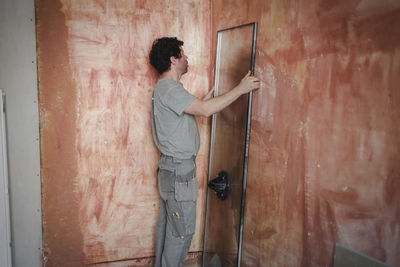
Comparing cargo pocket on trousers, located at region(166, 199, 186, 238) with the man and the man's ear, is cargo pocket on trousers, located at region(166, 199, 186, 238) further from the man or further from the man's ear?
the man's ear

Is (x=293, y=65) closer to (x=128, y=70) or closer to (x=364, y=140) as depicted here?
(x=364, y=140)

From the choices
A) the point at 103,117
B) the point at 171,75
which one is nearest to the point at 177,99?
the point at 171,75

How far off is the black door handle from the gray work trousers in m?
0.19

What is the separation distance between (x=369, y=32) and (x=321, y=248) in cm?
93

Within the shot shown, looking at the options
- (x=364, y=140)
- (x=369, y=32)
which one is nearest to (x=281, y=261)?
(x=364, y=140)

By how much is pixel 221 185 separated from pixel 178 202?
1.06 feet

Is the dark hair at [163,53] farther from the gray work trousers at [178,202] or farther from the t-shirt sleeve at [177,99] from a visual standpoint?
the gray work trousers at [178,202]

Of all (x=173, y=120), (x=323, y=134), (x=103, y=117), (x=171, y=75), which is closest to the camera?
(x=323, y=134)

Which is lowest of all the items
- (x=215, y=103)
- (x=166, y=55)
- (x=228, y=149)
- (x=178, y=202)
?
(x=178, y=202)

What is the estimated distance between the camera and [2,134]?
5.24 feet

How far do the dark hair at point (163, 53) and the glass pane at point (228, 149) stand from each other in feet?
1.11

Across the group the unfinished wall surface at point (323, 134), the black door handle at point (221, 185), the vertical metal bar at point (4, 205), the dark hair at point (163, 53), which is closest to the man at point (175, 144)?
the dark hair at point (163, 53)

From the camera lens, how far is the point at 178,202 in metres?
1.64

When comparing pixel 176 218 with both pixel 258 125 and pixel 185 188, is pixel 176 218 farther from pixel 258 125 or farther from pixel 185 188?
pixel 258 125
